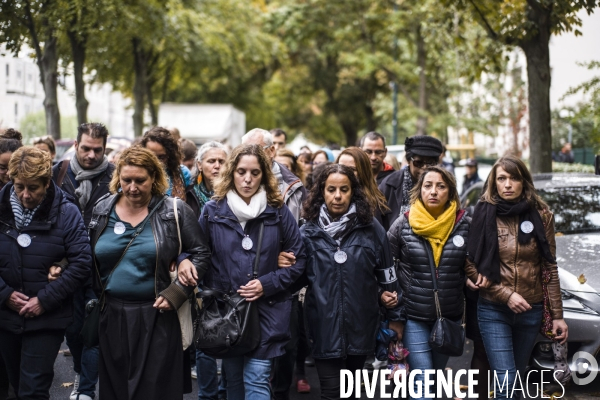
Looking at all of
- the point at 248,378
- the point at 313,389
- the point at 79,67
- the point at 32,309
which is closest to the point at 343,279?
the point at 248,378

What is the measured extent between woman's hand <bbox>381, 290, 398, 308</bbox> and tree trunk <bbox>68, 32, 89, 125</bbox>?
10.7m

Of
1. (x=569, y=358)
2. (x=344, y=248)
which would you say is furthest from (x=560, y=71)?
(x=344, y=248)

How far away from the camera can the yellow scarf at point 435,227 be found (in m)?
5.48

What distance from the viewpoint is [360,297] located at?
17.3 ft

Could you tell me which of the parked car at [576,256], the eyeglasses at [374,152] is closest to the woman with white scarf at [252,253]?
the parked car at [576,256]

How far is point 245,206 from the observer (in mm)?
5125

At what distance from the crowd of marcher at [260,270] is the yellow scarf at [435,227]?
1 centimetres

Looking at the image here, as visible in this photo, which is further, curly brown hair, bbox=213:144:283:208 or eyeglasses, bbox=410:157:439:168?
eyeglasses, bbox=410:157:439:168

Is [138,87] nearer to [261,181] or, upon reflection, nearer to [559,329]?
[261,181]

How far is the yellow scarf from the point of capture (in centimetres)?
548

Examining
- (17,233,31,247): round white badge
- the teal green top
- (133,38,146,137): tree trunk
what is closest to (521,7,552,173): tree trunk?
the teal green top

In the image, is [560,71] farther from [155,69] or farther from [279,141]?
[279,141]

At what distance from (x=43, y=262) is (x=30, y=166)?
625 mm

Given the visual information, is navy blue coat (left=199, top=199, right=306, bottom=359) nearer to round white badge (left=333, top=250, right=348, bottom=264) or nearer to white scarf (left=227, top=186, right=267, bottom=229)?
white scarf (left=227, top=186, right=267, bottom=229)
